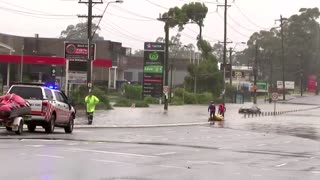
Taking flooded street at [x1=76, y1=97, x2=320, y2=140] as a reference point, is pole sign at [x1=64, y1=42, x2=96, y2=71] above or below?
above

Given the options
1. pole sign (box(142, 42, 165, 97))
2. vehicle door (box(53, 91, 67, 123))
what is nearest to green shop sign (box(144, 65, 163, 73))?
pole sign (box(142, 42, 165, 97))

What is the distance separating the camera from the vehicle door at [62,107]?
24.6m

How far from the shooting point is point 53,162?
44.6ft

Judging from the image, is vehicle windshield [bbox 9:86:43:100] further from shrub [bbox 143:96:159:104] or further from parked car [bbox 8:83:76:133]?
shrub [bbox 143:96:159:104]

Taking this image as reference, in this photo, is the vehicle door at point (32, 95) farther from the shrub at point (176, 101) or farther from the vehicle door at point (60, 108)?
the shrub at point (176, 101)

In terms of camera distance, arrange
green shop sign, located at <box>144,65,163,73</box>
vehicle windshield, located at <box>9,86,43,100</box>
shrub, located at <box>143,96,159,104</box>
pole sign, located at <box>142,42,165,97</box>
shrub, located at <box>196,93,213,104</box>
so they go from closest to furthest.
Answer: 1. vehicle windshield, located at <box>9,86,43,100</box>
2. pole sign, located at <box>142,42,165,97</box>
3. green shop sign, located at <box>144,65,163,73</box>
4. shrub, located at <box>143,96,159,104</box>
5. shrub, located at <box>196,93,213,104</box>

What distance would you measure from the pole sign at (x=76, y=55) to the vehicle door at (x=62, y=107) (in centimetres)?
1467

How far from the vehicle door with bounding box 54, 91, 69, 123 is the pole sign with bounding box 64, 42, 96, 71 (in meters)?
14.7

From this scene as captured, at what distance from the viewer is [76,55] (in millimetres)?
40156

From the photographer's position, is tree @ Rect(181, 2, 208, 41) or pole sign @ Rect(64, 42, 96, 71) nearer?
pole sign @ Rect(64, 42, 96, 71)

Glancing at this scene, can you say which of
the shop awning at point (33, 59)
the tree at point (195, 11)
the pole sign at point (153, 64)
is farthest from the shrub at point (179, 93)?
the pole sign at point (153, 64)

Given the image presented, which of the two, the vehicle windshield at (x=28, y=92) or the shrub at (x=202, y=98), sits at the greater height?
the vehicle windshield at (x=28, y=92)

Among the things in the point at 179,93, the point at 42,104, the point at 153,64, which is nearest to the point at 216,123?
the point at 42,104

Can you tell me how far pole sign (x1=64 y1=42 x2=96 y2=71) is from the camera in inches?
1566
